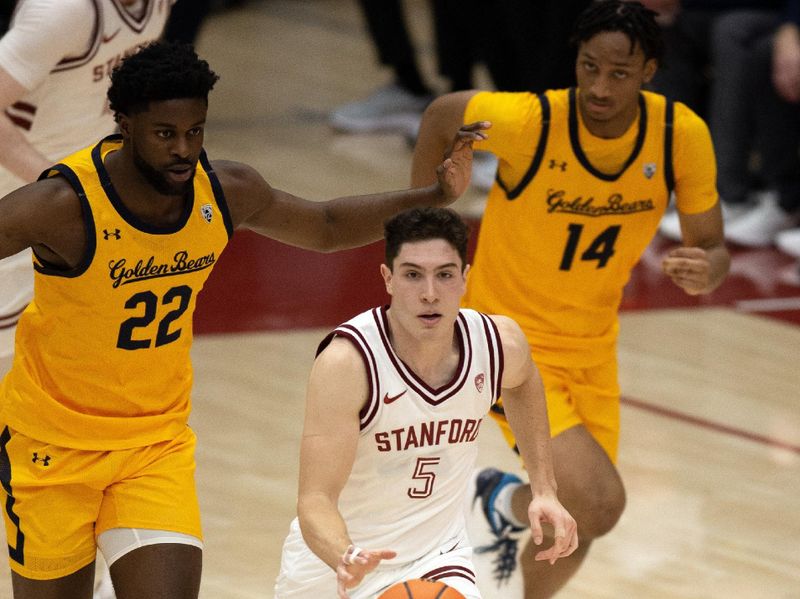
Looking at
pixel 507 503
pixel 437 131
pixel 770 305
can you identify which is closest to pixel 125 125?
pixel 437 131

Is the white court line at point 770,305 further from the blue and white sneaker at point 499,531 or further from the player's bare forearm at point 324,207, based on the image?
the player's bare forearm at point 324,207

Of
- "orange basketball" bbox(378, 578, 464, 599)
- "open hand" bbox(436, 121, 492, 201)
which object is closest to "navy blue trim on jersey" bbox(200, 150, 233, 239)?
"open hand" bbox(436, 121, 492, 201)

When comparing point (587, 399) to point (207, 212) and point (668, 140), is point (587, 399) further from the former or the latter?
point (207, 212)

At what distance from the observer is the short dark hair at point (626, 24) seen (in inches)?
212

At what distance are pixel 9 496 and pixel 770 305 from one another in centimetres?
599

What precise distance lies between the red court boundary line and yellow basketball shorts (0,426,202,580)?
380 cm

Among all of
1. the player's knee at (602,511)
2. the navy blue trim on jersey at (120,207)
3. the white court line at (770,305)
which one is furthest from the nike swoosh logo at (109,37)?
the white court line at (770,305)

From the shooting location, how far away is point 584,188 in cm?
554

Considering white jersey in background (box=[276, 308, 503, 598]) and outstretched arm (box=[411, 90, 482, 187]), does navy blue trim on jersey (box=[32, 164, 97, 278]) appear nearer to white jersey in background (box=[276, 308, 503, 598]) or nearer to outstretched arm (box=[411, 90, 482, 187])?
white jersey in background (box=[276, 308, 503, 598])

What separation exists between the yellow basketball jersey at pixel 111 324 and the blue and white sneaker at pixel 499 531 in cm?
164

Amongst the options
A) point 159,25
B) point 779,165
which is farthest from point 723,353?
point 159,25

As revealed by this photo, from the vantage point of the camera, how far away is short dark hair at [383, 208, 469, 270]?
14.2 feet

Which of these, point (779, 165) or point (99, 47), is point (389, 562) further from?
point (779, 165)

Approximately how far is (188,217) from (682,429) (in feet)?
12.9
